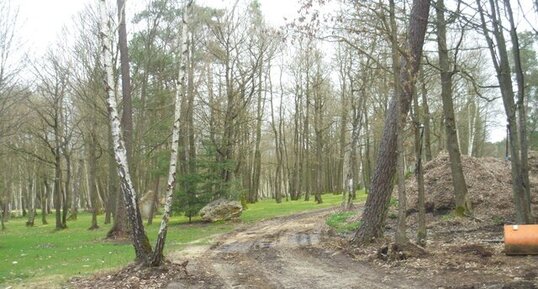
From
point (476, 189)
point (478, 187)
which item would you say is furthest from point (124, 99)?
point (478, 187)

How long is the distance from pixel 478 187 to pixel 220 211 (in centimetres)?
1254

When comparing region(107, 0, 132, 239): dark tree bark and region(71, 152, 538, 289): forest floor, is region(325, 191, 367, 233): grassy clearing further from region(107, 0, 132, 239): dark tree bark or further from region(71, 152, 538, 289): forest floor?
region(107, 0, 132, 239): dark tree bark

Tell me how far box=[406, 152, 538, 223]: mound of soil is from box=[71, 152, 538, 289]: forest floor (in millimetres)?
77

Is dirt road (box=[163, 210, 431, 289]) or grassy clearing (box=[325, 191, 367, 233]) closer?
dirt road (box=[163, 210, 431, 289])

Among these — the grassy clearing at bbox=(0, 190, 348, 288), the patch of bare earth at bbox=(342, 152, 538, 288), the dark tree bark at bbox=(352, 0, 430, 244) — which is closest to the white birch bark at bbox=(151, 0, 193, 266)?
the grassy clearing at bbox=(0, 190, 348, 288)

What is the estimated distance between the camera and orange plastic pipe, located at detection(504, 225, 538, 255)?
9.12 metres


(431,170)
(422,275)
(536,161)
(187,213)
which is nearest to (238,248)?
(422,275)

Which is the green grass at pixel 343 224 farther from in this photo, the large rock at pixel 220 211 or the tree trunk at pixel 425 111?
the large rock at pixel 220 211

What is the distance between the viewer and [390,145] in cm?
1252

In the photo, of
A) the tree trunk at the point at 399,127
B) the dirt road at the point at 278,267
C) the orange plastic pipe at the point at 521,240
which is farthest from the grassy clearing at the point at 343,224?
the orange plastic pipe at the point at 521,240

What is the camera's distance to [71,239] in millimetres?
20938

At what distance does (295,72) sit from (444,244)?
32066mm

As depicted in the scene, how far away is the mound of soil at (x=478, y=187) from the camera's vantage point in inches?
627

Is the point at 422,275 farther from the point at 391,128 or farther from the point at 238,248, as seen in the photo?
the point at 238,248
